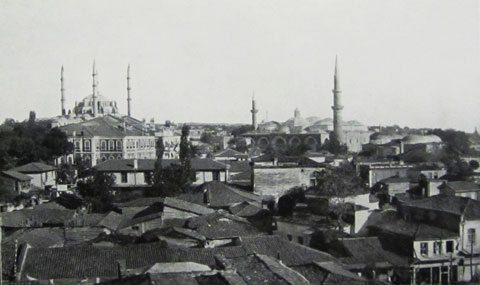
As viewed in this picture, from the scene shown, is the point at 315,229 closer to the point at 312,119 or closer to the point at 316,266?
the point at 316,266

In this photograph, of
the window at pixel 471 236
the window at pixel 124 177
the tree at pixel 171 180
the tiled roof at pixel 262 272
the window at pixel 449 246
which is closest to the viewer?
the tiled roof at pixel 262 272

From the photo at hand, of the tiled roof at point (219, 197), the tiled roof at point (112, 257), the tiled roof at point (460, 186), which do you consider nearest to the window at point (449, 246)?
the tiled roof at point (112, 257)

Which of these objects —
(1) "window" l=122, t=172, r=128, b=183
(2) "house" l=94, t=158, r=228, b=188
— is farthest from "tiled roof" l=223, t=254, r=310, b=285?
(1) "window" l=122, t=172, r=128, b=183

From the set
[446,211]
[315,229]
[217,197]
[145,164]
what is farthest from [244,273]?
[145,164]

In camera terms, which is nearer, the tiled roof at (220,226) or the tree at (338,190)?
the tiled roof at (220,226)

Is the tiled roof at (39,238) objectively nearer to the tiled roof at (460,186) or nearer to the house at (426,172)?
the tiled roof at (460,186)

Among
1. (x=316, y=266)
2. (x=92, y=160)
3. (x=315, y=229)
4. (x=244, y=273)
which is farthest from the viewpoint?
(x=92, y=160)
